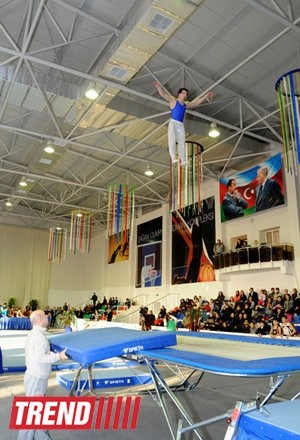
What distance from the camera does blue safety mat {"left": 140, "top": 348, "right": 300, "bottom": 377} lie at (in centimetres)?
229

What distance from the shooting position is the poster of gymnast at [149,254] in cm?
2003

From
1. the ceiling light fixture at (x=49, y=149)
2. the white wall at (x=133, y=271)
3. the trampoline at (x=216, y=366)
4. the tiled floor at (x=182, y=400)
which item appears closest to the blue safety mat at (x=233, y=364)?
the trampoline at (x=216, y=366)

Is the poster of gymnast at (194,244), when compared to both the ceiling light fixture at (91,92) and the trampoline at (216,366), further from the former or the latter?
the trampoline at (216,366)

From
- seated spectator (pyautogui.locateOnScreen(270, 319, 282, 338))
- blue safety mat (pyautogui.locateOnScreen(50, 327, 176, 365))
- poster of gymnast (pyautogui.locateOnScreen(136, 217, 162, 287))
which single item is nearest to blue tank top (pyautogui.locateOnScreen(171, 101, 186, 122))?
blue safety mat (pyautogui.locateOnScreen(50, 327, 176, 365))

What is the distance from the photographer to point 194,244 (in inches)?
683

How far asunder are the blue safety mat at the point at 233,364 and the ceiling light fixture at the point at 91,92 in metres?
7.60

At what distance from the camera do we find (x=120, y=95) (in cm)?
1068

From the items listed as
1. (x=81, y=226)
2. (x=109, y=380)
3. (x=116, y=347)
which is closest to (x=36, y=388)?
(x=116, y=347)

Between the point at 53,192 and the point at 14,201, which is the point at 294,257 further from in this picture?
the point at 14,201

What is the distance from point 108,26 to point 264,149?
815 cm

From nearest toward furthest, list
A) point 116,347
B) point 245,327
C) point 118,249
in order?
point 116,347
point 245,327
point 118,249

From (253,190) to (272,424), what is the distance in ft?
43.8

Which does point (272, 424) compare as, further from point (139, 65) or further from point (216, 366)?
point (139, 65)

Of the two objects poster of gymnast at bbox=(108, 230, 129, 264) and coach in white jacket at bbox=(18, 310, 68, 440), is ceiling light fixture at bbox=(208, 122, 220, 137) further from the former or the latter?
poster of gymnast at bbox=(108, 230, 129, 264)
